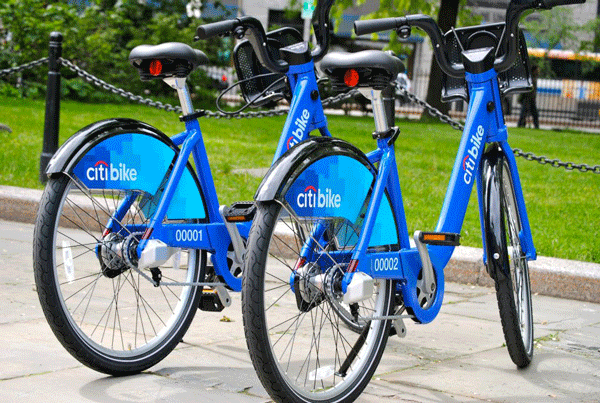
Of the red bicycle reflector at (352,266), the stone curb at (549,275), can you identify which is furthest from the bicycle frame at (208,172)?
the stone curb at (549,275)

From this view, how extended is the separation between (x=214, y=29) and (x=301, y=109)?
527 mm

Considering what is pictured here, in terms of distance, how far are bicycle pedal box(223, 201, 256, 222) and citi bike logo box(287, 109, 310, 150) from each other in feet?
1.00

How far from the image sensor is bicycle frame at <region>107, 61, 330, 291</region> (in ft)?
12.9

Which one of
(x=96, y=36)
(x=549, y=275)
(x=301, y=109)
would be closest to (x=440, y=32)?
(x=301, y=109)

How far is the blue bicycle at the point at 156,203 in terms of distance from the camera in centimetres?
366

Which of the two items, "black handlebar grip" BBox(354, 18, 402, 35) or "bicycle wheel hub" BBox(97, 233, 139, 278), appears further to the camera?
"black handlebar grip" BBox(354, 18, 402, 35)

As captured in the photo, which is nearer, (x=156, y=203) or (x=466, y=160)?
(x=156, y=203)

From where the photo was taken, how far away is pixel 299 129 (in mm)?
4199

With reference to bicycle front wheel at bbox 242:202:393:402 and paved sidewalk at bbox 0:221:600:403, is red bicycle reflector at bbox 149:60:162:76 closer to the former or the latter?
bicycle front wheel at bbox 242:202:393:402

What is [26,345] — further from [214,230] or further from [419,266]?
[419,266]

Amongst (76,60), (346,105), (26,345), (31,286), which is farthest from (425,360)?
(346,105)

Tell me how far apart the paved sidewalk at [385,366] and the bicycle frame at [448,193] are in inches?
14.3

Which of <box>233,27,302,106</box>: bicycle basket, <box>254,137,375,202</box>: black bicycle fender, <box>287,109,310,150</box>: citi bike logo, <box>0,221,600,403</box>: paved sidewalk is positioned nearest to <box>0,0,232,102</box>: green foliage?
<box>0,221,600,403</box>: paved sidewalk

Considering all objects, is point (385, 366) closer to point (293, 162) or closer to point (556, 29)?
point (293, 162)
